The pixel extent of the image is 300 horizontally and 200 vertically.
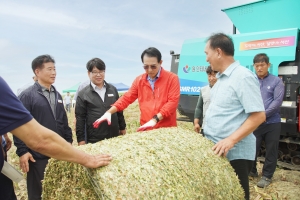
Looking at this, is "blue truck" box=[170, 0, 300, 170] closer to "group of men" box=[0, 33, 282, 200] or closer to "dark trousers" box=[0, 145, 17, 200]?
"group of men" box=[0, 33, 282, 200]

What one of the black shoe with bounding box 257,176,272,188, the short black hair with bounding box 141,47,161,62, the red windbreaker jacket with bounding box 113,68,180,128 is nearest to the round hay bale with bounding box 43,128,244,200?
the red windbreaker jacket with bounding box 113,68,180,128

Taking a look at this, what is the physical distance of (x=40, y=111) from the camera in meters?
3.37

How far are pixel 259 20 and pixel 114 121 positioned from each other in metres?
4.60

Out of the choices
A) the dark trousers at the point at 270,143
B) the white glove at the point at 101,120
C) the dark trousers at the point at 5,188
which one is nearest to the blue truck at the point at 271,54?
the dark trousers at the point at 270,143

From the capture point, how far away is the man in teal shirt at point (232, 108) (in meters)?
2.41

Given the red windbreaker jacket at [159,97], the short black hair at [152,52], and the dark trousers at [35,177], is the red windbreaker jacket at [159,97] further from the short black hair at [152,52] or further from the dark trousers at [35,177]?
the dark trousers at [35,177]

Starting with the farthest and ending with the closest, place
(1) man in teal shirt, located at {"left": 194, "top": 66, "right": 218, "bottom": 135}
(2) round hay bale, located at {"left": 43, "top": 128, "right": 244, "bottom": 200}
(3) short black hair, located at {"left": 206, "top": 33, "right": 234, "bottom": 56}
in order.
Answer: (1) man in teal shirt, located at {"left": 194, "top": 66, "right": 218, "bottom": 135}, (3) short black hair, located at {"left": 206, "top": 33, "right": 234, "bottom": 56}, (2) round hay bale, located at {"left": 43, "top": 128, "right": 244, "bottom": 200}

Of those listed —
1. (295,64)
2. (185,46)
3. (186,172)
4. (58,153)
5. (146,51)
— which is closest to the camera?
(58,153)

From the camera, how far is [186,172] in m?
2.34

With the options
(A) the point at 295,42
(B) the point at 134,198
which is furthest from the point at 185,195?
(A) the point at 295,42

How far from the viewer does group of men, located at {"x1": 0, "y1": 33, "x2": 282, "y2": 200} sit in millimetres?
1730

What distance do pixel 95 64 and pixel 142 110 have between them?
1.01 meters

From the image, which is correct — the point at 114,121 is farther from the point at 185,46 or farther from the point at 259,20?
the point at 259,20

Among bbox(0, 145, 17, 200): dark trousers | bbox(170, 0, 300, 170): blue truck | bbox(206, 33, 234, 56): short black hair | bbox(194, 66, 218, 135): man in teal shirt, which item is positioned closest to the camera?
bbox(0, 145, 17, 200): dark trousers
